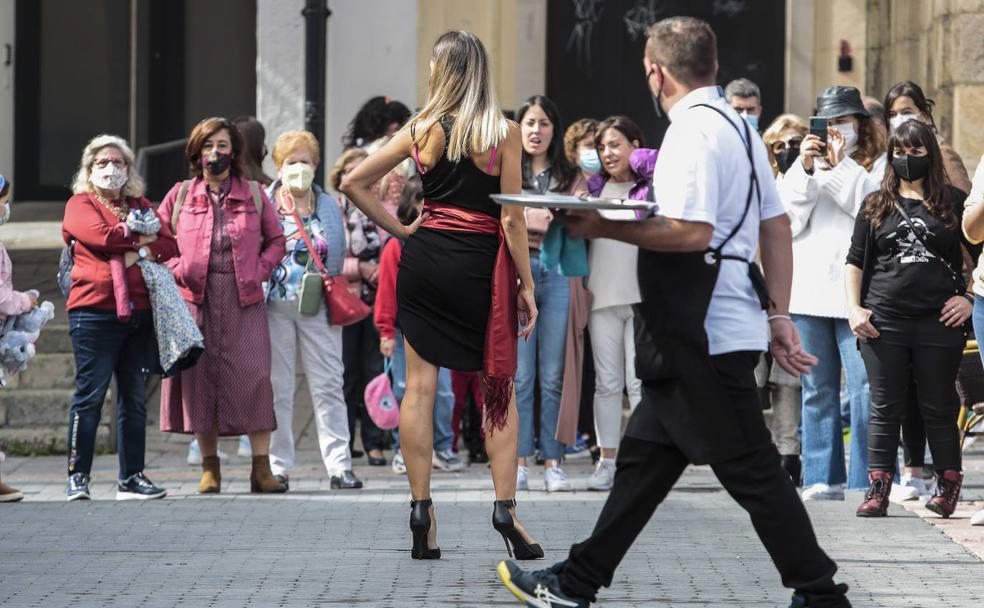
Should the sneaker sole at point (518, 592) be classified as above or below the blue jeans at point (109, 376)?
below

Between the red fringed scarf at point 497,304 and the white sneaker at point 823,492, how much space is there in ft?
8.67

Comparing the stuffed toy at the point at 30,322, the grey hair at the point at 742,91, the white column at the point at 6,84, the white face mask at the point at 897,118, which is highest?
the white column at the point at 6,84

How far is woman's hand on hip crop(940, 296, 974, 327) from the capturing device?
8.84 m

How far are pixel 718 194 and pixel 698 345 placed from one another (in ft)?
1.53

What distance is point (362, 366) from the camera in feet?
38.3

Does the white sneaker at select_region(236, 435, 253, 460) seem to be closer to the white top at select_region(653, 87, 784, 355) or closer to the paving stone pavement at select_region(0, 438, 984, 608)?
the paving stone pavement at select_region(0, 438, 984, 608)

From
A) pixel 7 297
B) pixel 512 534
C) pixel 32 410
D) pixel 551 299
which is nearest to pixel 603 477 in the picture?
pixel 551 299

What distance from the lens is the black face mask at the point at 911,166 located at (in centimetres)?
881

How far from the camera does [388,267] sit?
1080 cm

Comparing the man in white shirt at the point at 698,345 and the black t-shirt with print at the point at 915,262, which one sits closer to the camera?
the man in white shirt at the point at 698,345

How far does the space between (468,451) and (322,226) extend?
212 centimetres

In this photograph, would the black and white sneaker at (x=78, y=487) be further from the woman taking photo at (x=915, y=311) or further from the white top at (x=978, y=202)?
the white top at (x=978, y=202)

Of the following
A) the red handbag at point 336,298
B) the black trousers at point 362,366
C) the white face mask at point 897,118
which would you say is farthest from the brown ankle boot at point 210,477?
the white face mask at point 897,118

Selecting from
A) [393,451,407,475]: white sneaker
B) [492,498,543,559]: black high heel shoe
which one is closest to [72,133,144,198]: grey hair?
[393,451,407,475]: white sneaker
